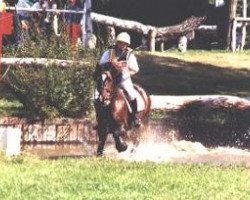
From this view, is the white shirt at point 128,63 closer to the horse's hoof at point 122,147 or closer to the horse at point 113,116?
the horse at point 113,116

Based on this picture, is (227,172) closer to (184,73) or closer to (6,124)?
(6,124)

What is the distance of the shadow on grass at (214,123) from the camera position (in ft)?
55.4

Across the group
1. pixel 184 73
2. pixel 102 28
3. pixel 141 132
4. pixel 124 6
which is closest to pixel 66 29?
pixel 141 132

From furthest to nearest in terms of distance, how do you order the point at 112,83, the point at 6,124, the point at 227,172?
the point at 6,124, the point at 112,83, the point at 227,172

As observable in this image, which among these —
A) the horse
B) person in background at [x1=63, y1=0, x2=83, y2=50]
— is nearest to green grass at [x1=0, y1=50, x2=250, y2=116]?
person in background at [x1=63, y1=0, x2=83, y2=50]

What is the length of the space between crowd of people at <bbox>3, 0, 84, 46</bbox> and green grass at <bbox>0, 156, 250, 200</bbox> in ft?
14.0

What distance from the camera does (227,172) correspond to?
1195cm

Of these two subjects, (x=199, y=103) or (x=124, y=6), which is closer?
(x=199, y=103)

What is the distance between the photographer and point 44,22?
17703 mm

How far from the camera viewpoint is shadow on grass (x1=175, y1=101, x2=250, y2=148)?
16.9 metres

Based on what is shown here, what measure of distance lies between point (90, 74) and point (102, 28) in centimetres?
814

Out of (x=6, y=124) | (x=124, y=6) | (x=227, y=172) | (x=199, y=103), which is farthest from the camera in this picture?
(x=124, y=6)

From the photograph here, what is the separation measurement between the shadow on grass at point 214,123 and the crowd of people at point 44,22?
9.38 feet

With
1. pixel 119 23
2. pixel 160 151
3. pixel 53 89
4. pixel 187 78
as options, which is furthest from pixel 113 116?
pixel 119 23
